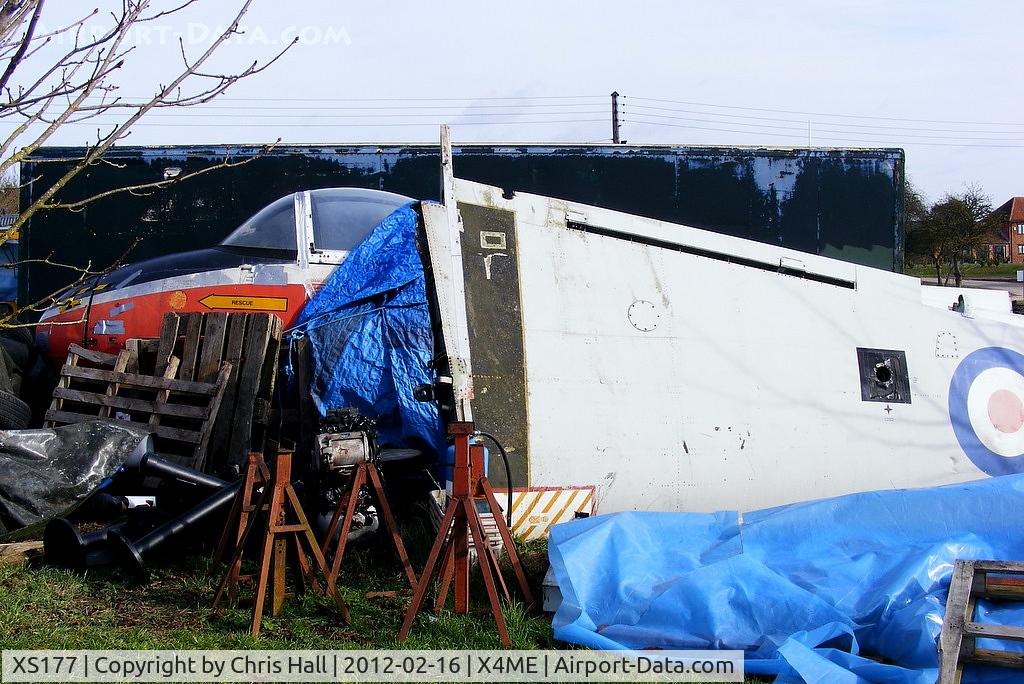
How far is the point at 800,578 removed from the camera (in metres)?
4.64

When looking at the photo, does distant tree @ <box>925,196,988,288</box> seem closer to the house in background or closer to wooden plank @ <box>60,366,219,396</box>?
the house in background

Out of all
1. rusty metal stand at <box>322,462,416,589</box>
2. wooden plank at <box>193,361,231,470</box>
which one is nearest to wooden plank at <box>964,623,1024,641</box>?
rusty metal stand at <box>322,462,416,589</box>

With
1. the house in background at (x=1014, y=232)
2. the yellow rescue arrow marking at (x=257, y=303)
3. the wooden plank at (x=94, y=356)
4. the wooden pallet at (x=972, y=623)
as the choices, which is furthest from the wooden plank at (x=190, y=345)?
the house in background at (x=1014, y=232)

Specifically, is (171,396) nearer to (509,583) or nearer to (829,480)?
(509,583)

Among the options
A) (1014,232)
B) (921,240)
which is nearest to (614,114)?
(921,240)

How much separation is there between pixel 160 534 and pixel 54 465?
4.23 feet

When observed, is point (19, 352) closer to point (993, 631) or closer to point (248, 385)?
point (248, 385)

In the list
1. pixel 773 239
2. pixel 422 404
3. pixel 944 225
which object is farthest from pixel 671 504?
pixel 944 225

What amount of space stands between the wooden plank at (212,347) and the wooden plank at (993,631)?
6.67 meters

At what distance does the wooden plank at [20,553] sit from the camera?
562 centimetres

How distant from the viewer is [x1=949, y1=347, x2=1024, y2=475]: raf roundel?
679 cm

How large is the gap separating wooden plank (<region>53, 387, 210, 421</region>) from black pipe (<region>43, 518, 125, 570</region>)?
235cm

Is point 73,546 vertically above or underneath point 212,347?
underneath

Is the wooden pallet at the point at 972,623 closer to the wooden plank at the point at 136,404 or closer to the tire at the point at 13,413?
the wooden plank at the point at 136,404
